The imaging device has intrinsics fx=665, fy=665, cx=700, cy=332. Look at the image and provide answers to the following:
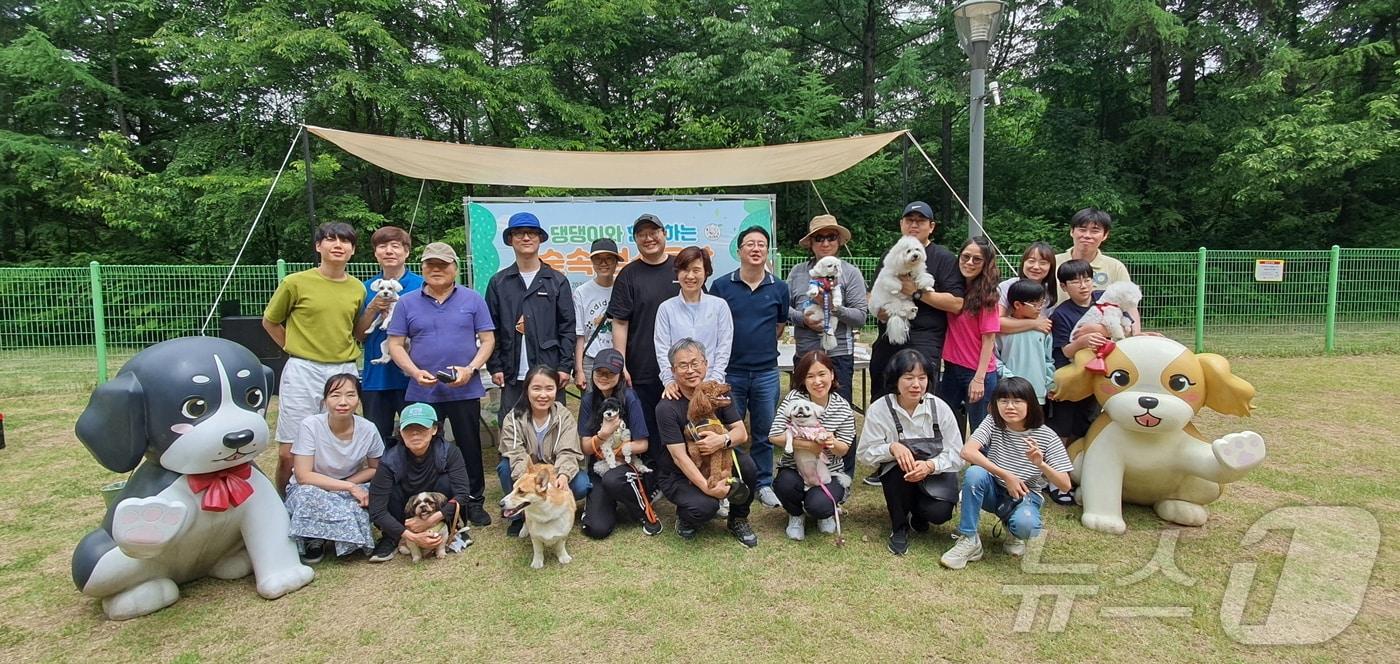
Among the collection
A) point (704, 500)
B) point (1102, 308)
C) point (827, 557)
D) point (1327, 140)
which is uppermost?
point (1327, 140)

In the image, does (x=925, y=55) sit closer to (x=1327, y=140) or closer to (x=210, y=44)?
(x=1327, y=140)

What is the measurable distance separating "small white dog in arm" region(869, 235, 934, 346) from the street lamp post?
140 cm

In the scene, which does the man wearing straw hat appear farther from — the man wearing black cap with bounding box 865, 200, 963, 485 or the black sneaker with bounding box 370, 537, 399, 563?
the black sneaker with bounding box 370, 537, 399, 563

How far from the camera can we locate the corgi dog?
9.80 feet

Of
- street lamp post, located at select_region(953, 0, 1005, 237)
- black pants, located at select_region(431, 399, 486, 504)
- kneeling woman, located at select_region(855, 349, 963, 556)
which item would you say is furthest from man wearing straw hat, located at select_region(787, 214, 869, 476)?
black pants, located at select_region(431, 399, 486, 504)

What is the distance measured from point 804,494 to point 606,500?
1.04m

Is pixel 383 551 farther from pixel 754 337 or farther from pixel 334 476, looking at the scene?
pixel 754 337

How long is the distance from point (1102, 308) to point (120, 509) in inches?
177

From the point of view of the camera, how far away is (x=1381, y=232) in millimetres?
13180

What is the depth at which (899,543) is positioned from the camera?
3.18 meters

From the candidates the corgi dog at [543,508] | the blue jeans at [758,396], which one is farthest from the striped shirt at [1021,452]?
the corgi dog at [543,508]

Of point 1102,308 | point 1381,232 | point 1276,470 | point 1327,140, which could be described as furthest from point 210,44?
point 1381,232

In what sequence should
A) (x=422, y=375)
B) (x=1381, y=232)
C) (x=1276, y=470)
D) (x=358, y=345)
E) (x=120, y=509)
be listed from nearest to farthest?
1. (x=120, y=509)
2. (x=422, y=375)
3. (x=358, y=345)
4. (x=1276, y=470)
5. (x=1381, y=232)

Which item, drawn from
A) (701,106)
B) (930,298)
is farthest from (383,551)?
(701,106)
